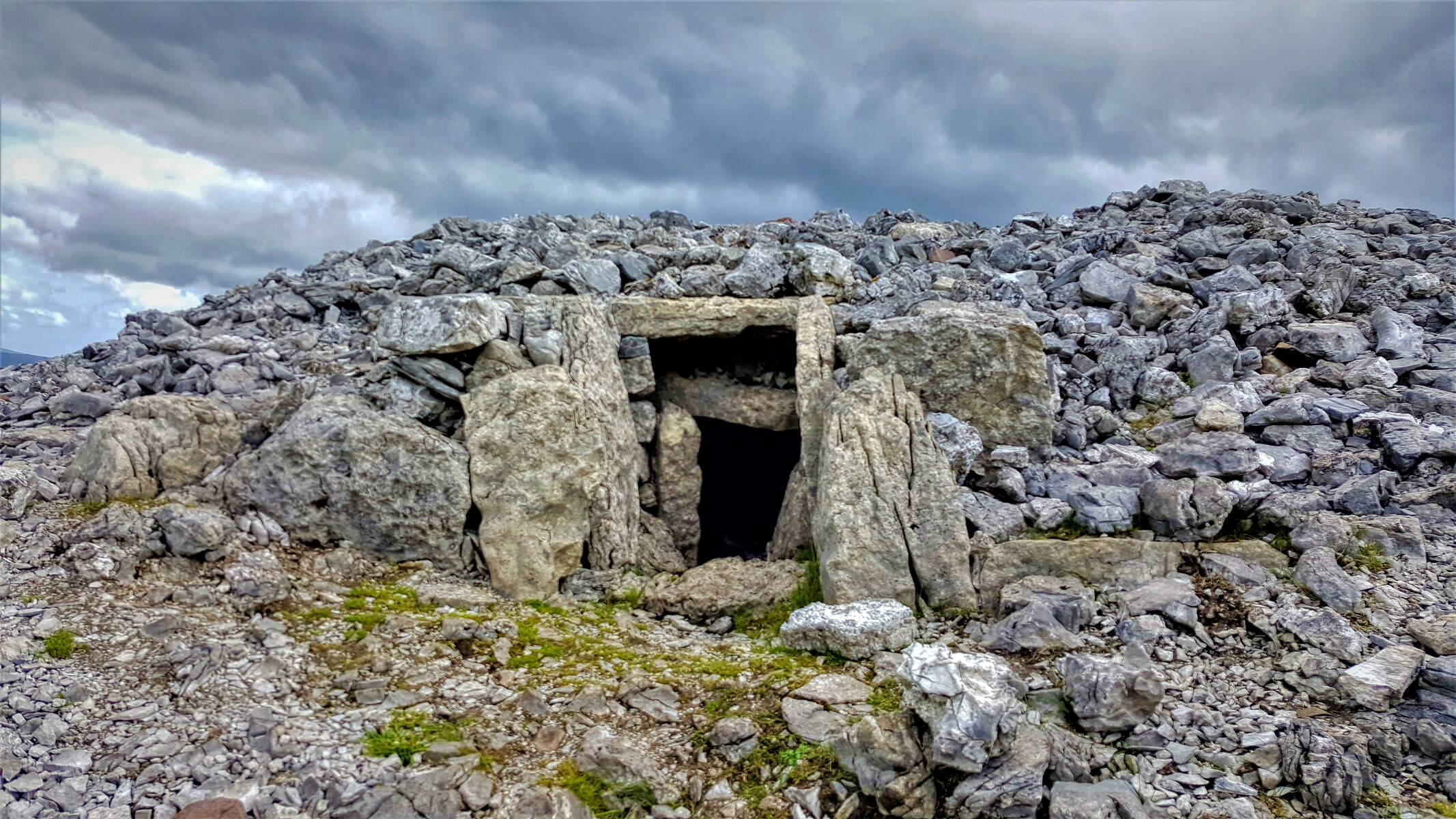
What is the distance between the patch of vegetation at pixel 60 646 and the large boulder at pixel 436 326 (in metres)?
4.67

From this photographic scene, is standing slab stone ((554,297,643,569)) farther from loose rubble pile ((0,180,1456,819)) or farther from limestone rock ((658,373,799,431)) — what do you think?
limestone rock ((658,373,799,431))

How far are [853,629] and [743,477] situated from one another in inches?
356

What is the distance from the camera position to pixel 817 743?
600cm

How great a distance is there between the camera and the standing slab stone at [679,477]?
1235 cm

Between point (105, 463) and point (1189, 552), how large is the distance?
483 inches

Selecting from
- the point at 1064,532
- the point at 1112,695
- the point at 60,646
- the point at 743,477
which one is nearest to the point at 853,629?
the point at 1112,695

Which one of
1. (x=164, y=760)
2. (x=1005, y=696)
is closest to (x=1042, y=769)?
(x=1005, y=696)

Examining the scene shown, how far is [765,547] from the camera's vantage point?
1515 centimetres

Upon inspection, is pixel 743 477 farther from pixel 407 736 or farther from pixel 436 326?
pixel 407 736

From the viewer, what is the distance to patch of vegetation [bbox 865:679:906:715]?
20.6ft

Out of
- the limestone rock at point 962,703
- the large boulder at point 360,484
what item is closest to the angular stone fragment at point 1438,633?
the limestone rock at point 962,703

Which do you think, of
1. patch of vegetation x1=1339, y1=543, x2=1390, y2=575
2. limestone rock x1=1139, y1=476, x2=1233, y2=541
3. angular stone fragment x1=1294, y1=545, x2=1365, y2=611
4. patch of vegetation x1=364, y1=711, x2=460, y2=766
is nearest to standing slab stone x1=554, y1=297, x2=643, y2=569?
patch of vegetation x1=364, y1=711, x2=460, y2=766

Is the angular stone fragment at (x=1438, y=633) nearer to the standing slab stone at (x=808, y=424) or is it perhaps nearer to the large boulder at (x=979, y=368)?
the large boulder at (x=979, y=368)

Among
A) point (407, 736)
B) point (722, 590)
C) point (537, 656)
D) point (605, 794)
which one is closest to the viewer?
point (605, 794)
